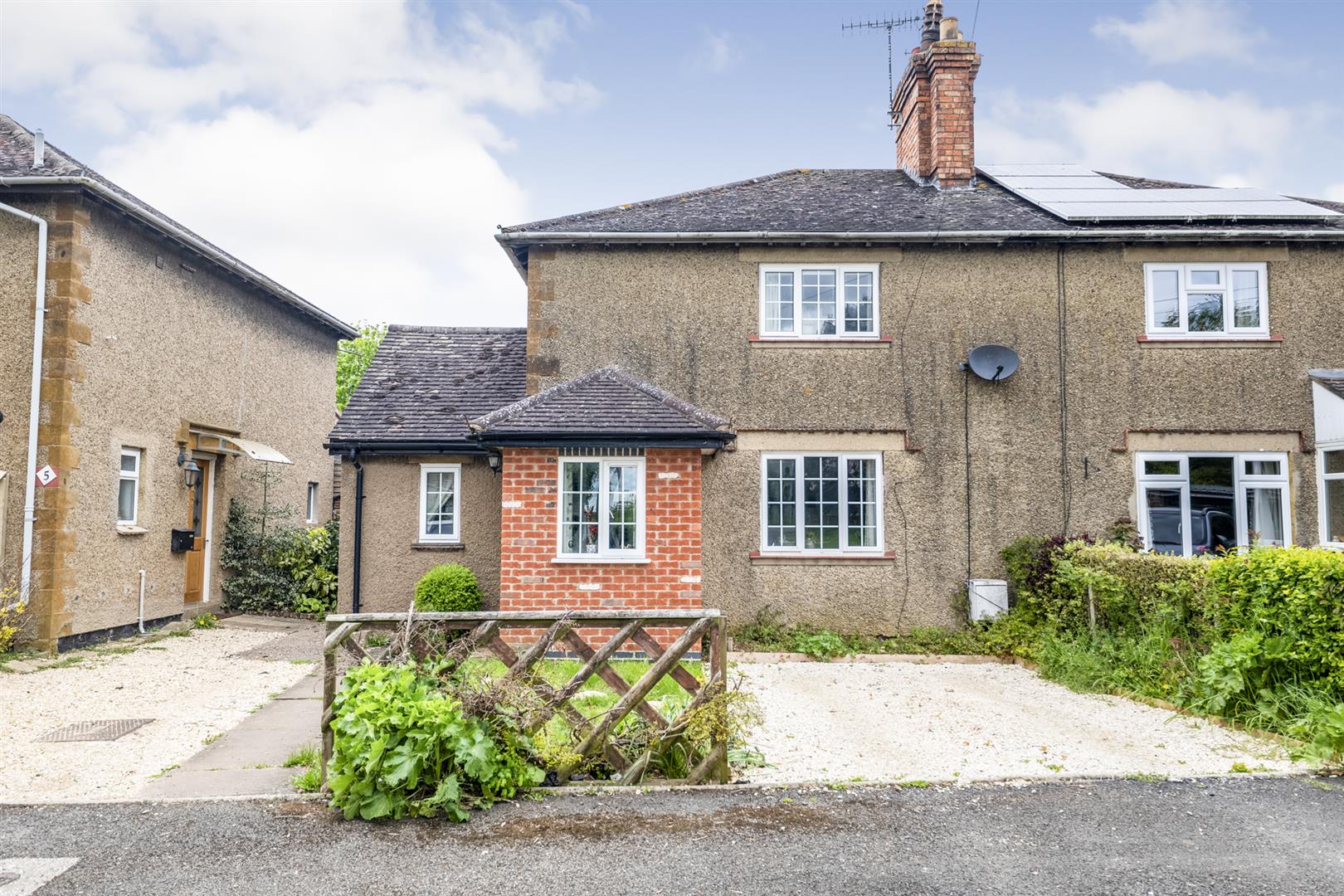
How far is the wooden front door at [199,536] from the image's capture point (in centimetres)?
1402

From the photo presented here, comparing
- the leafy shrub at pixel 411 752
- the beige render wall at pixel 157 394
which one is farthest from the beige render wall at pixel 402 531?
the leafy shrub at pixel 411 752

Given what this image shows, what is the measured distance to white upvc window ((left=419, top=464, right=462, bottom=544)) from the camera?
12.0 meters

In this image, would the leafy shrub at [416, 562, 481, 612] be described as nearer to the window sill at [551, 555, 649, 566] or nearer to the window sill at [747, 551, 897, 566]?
the window sill at [551, 555, 649, 566]

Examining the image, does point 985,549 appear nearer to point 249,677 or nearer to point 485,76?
point 249,677

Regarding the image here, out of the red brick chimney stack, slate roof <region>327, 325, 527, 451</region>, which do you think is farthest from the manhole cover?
the red brick chimney stack

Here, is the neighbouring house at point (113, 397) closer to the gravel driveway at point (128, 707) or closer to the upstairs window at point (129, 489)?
the upstairs window at point (129, 489)

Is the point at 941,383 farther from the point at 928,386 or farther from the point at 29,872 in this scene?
the point at 29,872

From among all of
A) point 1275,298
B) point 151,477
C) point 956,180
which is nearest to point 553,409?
point 151,477

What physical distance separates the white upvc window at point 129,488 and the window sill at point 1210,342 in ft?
49.0

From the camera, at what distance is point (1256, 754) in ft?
19.4

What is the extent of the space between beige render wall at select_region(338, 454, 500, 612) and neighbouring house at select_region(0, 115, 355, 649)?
323 cm

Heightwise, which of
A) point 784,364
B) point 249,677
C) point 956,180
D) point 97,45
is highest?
point 97,45

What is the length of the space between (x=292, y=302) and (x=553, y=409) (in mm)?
9095

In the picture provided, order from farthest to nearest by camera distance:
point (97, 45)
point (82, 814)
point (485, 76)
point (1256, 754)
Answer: point (485, 76) → point (97, 45) → point (1256, 754) → point (82, 814)
